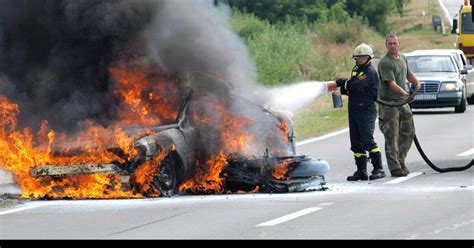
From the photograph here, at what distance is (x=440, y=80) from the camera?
102 feet

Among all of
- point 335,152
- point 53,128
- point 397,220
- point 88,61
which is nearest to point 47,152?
point 53,128

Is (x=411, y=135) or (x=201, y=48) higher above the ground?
(x=201, y=48)

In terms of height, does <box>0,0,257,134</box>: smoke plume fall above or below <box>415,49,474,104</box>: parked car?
above

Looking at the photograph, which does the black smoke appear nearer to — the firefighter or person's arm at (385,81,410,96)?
the firefighter

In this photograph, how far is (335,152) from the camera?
21828 mm

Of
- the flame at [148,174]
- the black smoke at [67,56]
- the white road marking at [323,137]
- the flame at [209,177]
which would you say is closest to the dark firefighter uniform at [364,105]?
the flame at [209,177]

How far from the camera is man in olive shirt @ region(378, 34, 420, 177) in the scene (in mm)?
17609

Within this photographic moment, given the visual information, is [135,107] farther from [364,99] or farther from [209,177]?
[364,99]

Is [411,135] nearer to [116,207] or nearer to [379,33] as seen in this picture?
[116,207]

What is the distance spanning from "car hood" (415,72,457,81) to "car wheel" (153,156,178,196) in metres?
16.8

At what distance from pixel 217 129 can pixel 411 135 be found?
350 centimetres

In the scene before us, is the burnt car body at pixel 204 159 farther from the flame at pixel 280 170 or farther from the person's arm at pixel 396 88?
the person's arm at pixel 396 88

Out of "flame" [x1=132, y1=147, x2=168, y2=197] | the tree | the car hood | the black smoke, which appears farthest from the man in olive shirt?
the tree
